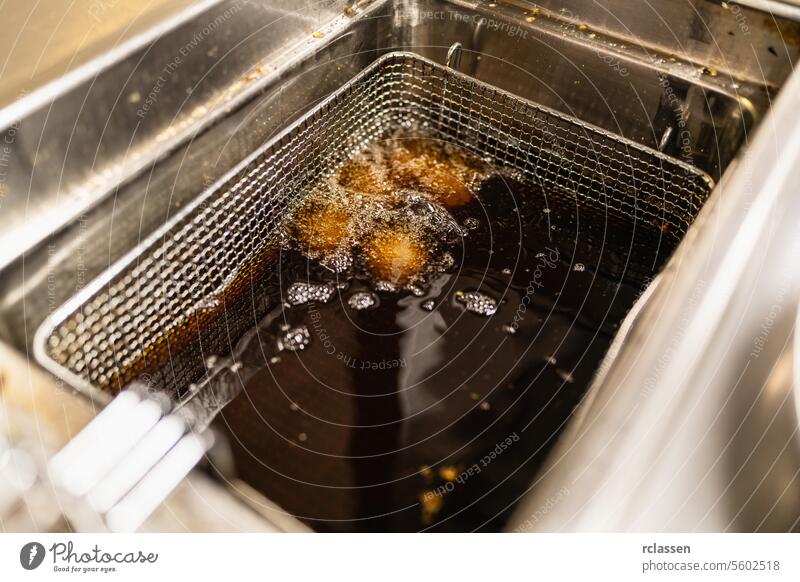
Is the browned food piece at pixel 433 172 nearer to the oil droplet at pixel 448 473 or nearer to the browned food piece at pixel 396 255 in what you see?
the browned food piece at pixel 396 255

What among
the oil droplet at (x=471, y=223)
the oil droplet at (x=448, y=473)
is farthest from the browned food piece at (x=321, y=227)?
the oil droplet at (x=448, y=473)

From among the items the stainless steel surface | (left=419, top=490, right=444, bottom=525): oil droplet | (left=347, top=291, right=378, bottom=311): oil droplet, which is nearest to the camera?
the stainless steel surface

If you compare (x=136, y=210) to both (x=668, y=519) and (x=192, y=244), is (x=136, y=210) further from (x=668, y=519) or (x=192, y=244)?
(x=668, y=519)

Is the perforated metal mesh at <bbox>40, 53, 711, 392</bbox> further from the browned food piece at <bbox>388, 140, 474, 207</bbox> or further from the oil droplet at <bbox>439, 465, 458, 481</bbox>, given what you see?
the oil droplet at <bbox>439, 465, 458, 481</bbox>

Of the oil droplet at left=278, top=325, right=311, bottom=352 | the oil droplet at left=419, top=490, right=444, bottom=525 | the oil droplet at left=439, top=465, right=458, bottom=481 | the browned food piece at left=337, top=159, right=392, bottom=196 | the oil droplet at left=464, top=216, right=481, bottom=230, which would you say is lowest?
Answer: the oil droplet at left=419, top=490, right=444, bottom=525

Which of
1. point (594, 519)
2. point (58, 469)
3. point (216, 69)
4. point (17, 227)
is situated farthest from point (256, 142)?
point (594, 519)

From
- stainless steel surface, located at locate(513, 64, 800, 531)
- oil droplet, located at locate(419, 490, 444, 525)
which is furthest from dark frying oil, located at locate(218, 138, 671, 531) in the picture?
stainless steel surface, located at locate(513, 64, 800, 531)
